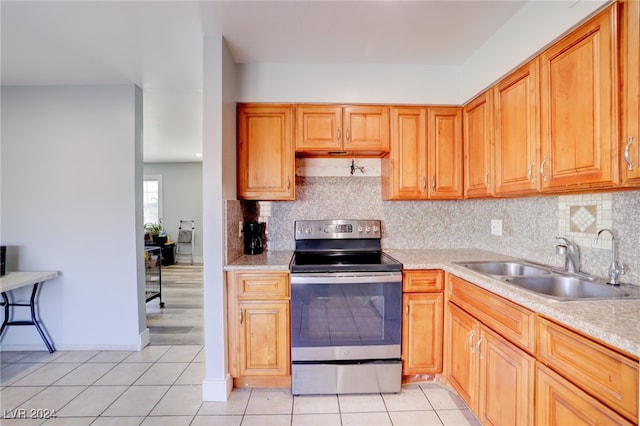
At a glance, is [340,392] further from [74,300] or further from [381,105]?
[74,300]

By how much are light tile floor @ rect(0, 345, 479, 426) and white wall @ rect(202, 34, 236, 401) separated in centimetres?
21

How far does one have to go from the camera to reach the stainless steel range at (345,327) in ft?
6.36

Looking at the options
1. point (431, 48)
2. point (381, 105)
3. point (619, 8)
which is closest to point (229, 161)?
point (381, 105)

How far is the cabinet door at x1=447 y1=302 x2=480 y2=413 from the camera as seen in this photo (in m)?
1.67

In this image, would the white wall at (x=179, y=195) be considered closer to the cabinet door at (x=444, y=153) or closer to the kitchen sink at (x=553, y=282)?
the cabinet door at (x=444, y=153)

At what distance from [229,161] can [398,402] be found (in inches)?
78.3

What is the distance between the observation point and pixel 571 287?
5.16 feet

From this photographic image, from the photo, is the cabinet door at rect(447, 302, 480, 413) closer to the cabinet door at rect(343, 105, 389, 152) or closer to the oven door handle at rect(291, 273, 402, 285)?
the oven door handle at rect(291, 273, 402, 285)

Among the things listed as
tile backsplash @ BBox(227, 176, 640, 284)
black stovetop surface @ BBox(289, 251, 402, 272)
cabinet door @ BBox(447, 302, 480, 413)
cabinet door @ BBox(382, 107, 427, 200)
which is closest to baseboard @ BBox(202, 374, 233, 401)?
black stovetop surface @ BBox(289, 251, 402, 272)

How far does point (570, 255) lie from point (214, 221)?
212 cm

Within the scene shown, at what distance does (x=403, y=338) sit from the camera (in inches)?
80.0

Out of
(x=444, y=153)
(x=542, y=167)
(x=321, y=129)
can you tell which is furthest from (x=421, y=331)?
(x=321, y=129)

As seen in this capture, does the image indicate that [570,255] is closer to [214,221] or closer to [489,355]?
[489,355]

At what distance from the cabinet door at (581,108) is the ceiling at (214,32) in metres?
0.53
